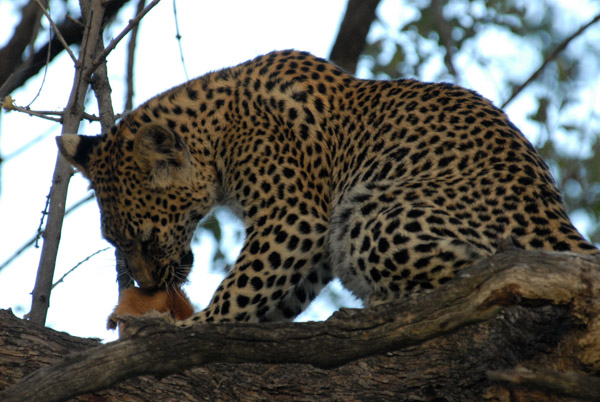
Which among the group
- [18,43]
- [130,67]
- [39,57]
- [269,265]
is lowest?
[269,265]

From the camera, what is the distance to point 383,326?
4.32 m

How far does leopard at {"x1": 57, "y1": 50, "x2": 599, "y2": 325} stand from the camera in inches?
242

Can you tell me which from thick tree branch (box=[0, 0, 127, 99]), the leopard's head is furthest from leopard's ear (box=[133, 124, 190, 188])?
thick tree branch (box=[0, 0, 127, 99])

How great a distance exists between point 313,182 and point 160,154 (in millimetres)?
1402

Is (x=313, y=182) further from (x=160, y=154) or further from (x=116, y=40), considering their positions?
(x=116, y=40)

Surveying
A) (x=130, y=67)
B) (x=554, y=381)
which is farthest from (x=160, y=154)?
(x=554, y=381)

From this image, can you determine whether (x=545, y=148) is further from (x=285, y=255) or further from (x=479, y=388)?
(x=479, y=388)

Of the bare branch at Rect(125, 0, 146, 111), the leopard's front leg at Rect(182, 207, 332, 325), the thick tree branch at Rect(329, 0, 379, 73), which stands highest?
the thick tree branch at Rect(329, 0, 379, 73)

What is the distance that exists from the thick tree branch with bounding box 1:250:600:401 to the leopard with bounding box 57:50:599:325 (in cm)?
156

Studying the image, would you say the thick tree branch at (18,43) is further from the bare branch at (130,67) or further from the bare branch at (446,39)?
the bare branch at (446,39)

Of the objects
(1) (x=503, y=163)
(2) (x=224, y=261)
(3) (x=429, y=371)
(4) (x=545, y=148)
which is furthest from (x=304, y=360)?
(4) (x=545, y=148)

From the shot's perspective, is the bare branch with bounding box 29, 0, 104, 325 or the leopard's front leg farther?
the leopard's front leg

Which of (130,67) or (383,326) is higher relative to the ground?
(130,67)

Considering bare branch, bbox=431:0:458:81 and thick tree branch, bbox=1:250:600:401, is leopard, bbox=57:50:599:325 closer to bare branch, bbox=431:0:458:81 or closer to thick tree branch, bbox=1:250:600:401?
thick tree branch, bbox=1:250:600:401
